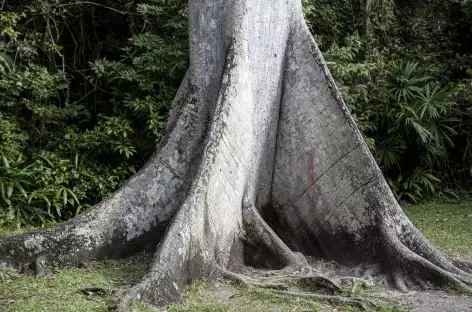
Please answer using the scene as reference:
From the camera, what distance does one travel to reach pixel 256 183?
816cm

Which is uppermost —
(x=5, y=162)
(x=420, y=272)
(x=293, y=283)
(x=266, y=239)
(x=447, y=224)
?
(x=5, y=162)

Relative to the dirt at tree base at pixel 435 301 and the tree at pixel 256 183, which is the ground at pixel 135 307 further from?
the tree at pixel 256 183

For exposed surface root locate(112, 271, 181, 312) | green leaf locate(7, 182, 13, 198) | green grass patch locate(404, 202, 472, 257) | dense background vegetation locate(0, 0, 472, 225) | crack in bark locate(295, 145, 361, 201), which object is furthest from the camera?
dense background vegetation locate(0, 0, 472, 225)

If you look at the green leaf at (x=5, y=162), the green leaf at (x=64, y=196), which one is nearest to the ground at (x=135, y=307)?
the green leaf at (x=64, y=196)

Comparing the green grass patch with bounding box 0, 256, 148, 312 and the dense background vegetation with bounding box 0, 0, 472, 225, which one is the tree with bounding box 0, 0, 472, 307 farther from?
the dense background vegetation with bounding box 0, 0, 472, 225

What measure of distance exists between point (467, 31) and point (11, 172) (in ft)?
30.3

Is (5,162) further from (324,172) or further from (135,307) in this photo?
(135,307)

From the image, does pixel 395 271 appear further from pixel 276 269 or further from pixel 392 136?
pixel 392 136

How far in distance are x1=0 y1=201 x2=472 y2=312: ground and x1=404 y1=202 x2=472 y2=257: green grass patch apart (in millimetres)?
2507

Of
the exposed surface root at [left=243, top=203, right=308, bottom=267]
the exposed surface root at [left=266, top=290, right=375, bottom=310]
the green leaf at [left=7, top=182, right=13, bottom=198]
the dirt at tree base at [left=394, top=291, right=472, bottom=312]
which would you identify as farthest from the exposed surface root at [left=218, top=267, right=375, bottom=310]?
the green leaf at [left=7, top=182, right=13, bottom=198]

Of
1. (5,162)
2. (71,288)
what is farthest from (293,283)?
(5,162)

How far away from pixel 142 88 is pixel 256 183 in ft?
13.1

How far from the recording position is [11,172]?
10.6 metres

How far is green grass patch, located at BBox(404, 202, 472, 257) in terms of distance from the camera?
962cm
